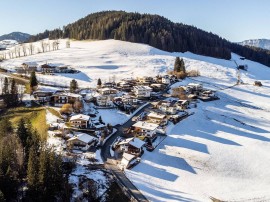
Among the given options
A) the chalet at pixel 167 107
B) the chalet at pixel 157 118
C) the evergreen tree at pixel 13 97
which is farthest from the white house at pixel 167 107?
the evergreen tree at pixel 13 97

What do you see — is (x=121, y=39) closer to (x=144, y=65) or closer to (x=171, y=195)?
(x=144, y=65)

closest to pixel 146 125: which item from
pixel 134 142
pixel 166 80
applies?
pixel 134 142

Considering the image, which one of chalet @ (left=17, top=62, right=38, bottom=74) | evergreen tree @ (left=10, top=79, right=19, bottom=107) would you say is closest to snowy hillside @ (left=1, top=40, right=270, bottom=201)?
chalet @ (left=17, top=62, right=38, bottom=74)

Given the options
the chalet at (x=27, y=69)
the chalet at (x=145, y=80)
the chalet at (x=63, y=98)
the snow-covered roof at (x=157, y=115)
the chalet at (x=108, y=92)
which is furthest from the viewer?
the chalet at (x=27, y=69)

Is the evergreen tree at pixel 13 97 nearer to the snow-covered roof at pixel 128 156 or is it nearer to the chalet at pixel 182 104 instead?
the snow-covered roof at pixel 128 156

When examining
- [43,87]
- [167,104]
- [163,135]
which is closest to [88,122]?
[163,135]

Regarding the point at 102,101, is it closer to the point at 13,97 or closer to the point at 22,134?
the point at 13,97

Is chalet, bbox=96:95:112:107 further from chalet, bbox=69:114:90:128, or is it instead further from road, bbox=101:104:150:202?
chalet, bbox=69:114:90:128
